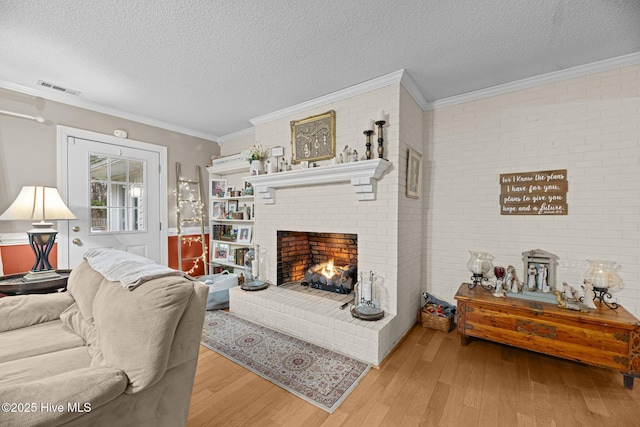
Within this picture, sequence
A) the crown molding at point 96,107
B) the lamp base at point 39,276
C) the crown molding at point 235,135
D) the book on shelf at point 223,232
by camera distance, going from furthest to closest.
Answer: the book on shelf at point 223,232, the crown molding at point 235,135, the crown molding at point 96,107, the lamp base at point 39,276

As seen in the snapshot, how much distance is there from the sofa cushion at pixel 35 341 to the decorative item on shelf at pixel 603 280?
11.5ft

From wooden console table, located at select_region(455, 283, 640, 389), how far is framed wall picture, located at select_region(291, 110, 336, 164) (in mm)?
1905

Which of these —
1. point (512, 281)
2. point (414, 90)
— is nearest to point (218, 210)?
point (414, 90)

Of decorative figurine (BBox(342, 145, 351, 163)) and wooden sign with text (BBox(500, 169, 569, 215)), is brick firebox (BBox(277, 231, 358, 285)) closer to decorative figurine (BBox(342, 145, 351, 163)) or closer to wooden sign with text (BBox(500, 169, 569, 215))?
decorative figurine (BBox(342, 145, 351, 163))

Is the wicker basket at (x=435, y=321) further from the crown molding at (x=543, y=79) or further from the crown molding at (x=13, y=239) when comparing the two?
the crown molding at (x=13, y=239)

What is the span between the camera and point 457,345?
2383 millimetres

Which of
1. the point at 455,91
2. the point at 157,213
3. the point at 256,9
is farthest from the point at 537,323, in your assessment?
the point at 157,213

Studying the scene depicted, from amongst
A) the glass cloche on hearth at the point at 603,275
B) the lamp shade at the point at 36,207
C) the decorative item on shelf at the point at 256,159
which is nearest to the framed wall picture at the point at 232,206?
the decorative item on shelf at the point at 256,159

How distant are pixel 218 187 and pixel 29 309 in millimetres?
2732

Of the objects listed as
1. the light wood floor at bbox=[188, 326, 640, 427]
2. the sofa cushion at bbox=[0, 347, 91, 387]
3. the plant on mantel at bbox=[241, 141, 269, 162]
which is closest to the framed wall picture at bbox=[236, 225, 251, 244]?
the plant on mantel at bbox=[241, 141, 269, 162]

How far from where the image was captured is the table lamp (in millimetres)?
2229

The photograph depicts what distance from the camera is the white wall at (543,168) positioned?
6.85ft

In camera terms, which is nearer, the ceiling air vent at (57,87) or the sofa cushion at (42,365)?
the sofa cushion at (42,365)

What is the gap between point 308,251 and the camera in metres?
3.48
